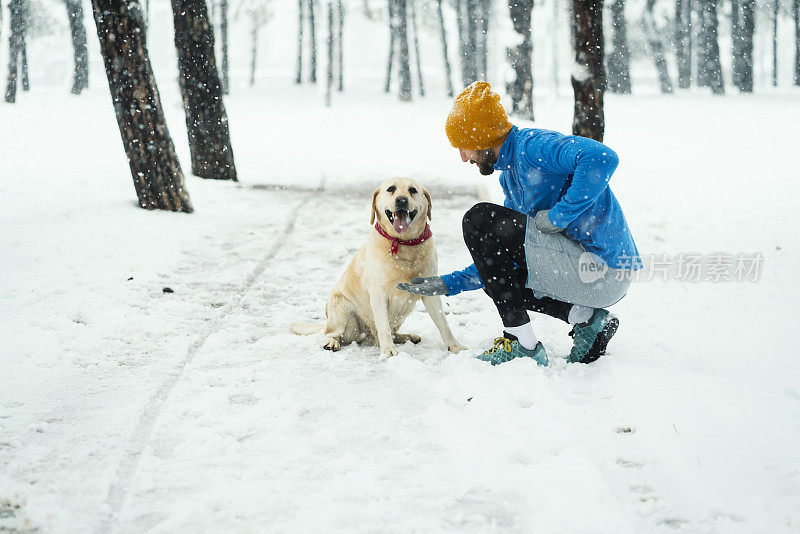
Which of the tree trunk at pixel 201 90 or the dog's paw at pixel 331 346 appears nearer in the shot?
the dog's paw at pixel 331 346

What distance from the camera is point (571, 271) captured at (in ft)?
11.6

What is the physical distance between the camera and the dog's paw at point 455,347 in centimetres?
423

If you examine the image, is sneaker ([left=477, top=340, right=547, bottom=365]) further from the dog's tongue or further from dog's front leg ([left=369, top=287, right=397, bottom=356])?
the dog's tongue

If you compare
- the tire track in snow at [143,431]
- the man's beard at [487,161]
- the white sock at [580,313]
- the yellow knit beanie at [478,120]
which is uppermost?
the yellow knit beanie at [478,120]

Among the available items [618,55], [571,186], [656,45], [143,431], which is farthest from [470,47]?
[143,431]

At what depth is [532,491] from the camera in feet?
8.20

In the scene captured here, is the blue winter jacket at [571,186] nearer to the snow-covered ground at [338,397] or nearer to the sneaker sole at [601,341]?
the sneaker sole at [601,341]

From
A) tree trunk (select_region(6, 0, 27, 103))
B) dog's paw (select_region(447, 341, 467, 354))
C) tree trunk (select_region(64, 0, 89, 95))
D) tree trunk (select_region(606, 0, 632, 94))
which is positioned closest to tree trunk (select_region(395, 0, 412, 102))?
tree trunk (select_region(606, 0, 632, 94))

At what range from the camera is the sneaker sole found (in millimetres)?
3701

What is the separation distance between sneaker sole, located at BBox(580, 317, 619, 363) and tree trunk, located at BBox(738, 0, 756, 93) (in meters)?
26.3

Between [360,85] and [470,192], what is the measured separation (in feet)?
86.5

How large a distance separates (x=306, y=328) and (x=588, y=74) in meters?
5.80

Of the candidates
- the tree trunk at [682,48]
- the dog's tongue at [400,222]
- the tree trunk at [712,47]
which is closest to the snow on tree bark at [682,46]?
the tree trunk at [682,48]

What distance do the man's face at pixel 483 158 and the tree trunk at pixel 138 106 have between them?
5.47 metres
